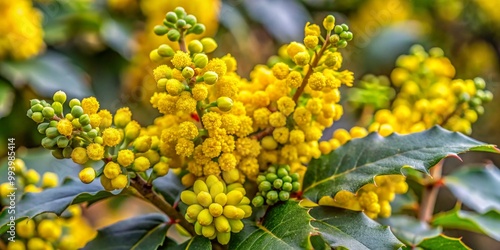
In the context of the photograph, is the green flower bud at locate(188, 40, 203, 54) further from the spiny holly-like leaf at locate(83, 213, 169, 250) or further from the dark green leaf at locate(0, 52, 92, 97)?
the dark green leaf at locate(0, 52, 92, 97)

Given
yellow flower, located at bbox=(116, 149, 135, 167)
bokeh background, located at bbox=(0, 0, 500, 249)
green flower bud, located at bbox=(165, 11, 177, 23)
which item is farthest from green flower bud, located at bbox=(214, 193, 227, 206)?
bokeh background, located at bbox=(0, 0, 500, 249)

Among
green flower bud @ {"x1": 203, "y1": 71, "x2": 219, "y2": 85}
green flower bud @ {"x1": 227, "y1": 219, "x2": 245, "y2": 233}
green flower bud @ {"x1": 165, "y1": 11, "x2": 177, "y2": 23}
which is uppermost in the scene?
green flower bud @ {"x1": 165, "y1": 11, "x2": 177, "y2": 23}

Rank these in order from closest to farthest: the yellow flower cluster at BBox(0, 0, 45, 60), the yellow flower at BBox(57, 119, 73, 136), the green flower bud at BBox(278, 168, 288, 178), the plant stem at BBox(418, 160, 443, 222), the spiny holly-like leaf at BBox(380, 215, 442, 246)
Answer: the yellow flower at BBox(57, 119, 73, 136) < the green flower bud at BBox(278, 168, 288, 178) < the spiny holly-like leaf at BBox(380, 215, 442, 246) < the plant stem at BBox(418, 160, 443, 222) < the yellow flower cluster at BBox(0, 0, 45, 60)

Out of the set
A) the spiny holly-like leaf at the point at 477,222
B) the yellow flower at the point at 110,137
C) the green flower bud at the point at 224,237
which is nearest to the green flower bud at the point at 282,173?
the green flower bud at the point at 224,237

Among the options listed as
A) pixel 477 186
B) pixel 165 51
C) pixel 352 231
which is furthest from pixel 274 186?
pixel 477 186

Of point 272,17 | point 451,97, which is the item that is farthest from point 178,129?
point 272,17

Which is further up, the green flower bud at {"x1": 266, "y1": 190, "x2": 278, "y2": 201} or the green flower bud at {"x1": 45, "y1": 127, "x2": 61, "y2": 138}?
the green flower bud at {"x1": 45, "y1": 127, "x2": 61, "y2": 138}

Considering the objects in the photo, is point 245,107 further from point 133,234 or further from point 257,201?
point 133,234

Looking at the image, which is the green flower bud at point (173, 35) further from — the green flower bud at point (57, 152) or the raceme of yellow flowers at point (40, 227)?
the raceme of yellow flowers at point (40, 227)
